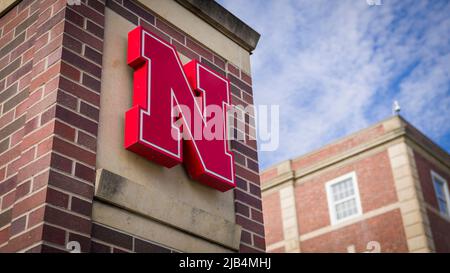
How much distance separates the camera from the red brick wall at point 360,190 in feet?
76.6

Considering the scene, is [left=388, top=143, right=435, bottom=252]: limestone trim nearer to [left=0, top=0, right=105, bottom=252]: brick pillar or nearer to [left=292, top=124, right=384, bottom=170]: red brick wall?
[left=292, top=124, right=384, bottom=170]: red brick wall

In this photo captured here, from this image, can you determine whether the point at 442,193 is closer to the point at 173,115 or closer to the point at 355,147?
the point at 355,147

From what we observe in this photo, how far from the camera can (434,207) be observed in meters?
23.3

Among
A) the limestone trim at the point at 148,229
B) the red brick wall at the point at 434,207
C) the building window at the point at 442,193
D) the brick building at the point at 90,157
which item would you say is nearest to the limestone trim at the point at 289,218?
the red brick wall at the point at 434,207

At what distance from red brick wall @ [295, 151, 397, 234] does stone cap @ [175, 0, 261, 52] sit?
1695cm

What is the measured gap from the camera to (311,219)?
25062mm

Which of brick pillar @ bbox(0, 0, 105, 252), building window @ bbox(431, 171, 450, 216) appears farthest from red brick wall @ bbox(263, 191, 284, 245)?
brick pillar @ bbox(0, 0, 105, 252)

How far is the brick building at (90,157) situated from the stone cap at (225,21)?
312mm

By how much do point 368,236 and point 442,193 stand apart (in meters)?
3.96

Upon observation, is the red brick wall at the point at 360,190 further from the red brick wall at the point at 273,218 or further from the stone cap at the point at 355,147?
the red brick wall at the point at 273,218

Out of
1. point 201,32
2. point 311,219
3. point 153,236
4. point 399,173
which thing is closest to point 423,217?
point 399,173

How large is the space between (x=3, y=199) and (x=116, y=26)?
1.95m

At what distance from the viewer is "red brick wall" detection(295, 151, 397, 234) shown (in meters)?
23.3

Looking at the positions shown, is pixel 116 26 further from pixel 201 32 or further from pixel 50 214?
pixel 50 214
